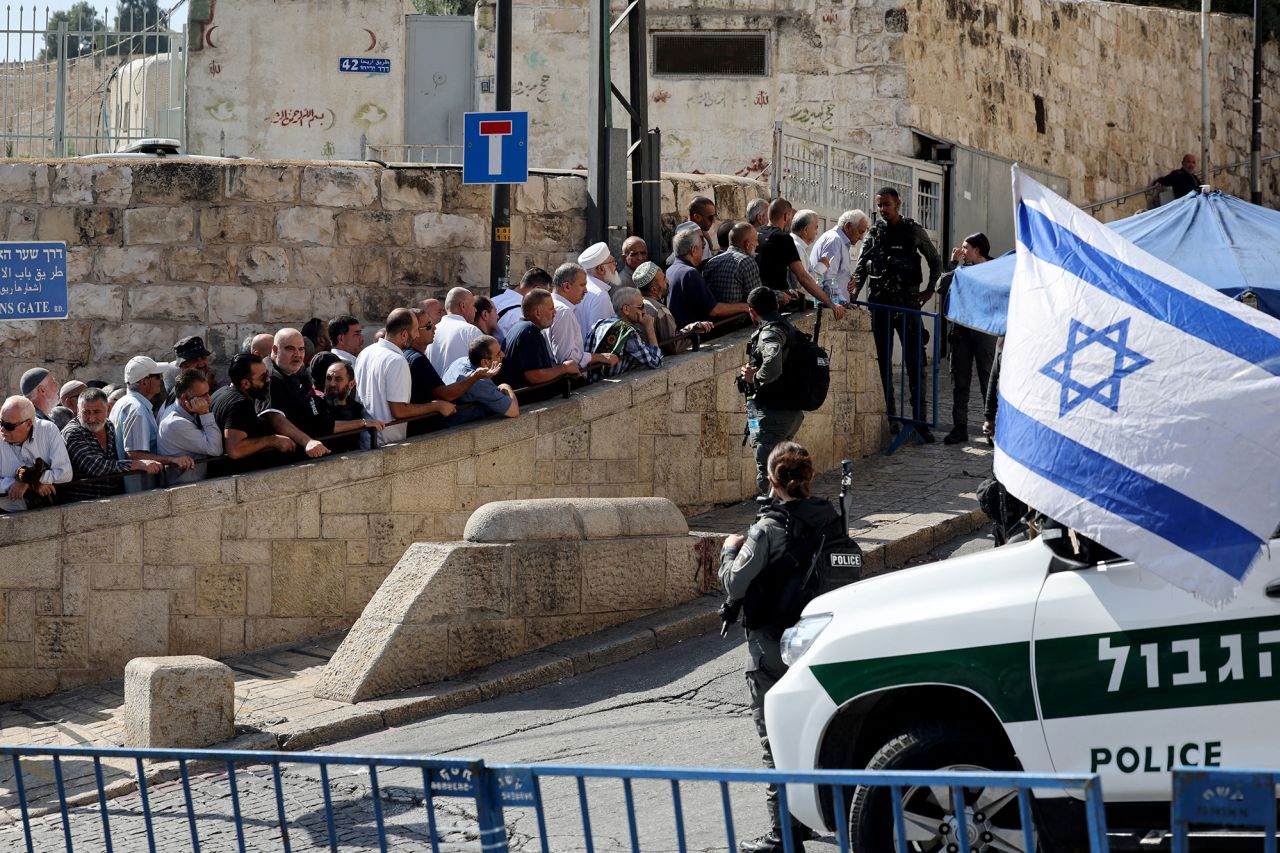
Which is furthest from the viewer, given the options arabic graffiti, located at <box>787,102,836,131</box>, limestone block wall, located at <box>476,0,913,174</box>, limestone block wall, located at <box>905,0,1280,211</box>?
limestone block wall, located at <box>905,0,1280,211</box>

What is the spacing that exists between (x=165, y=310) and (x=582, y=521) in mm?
5934

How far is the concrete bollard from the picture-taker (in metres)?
8.83

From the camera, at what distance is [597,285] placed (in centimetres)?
1306

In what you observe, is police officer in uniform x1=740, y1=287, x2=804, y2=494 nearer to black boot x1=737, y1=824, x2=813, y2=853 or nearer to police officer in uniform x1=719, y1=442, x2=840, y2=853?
police officer in uniform x1=719, y1=442, x2=840, y2=853

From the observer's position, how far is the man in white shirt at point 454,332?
12266 millimetres

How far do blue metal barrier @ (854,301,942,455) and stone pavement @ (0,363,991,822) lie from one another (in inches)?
59.1

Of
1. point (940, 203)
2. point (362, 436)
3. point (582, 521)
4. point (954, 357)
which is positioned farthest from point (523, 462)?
point (940, 203)

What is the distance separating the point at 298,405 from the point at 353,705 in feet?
8.53

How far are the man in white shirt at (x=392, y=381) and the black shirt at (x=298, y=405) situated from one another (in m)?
0.35

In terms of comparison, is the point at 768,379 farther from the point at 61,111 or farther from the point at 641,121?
the point at 61,111

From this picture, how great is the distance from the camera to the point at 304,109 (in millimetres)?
20406

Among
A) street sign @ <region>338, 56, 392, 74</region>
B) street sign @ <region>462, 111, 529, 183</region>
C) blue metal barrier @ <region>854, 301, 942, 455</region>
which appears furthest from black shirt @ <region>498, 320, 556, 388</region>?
street sign @ <region>338, 56, 392, 74</region>

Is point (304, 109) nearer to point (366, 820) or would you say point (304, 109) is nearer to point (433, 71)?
point (433, 71)

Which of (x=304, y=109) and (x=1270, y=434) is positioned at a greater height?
(x=304, y=109)
